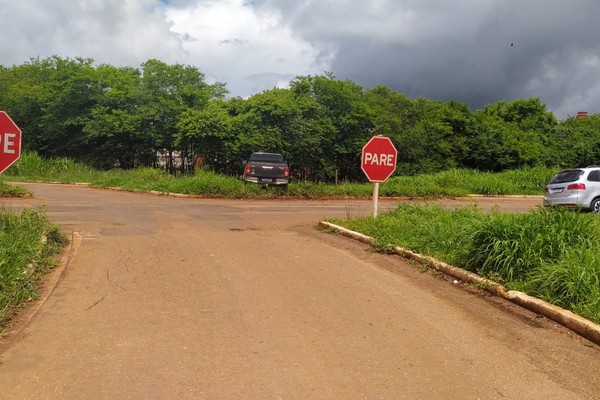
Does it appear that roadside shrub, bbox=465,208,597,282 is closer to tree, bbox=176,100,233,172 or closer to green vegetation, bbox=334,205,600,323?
green vegetation, bbox=334,205,600,323

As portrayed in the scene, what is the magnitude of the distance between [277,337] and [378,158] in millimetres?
7686

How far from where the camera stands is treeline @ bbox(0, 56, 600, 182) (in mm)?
29438

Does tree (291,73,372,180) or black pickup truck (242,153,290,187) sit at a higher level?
tree (291,73,372,180)

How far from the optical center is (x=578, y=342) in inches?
204

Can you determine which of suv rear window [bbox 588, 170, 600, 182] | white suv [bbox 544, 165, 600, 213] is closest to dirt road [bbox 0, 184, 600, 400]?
white suv [bbox 544, 165, 600, 213]

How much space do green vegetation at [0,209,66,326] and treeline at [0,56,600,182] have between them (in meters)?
18.1

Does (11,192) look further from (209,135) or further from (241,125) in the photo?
(241,125)

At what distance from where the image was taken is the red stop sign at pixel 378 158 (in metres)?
12.0

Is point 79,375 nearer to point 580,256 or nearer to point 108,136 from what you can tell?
point 580,256

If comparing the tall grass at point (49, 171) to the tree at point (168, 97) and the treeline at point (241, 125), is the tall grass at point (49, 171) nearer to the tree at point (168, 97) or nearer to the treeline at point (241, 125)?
the treeline at point (241, 125)

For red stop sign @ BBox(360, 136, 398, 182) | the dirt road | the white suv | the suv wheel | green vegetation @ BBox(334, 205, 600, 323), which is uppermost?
red stop sign @ BBox(360, 136, 398, 182)

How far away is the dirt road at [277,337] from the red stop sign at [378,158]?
348 centimetres

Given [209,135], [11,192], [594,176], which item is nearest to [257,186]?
[209,135]

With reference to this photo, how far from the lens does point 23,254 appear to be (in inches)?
286
